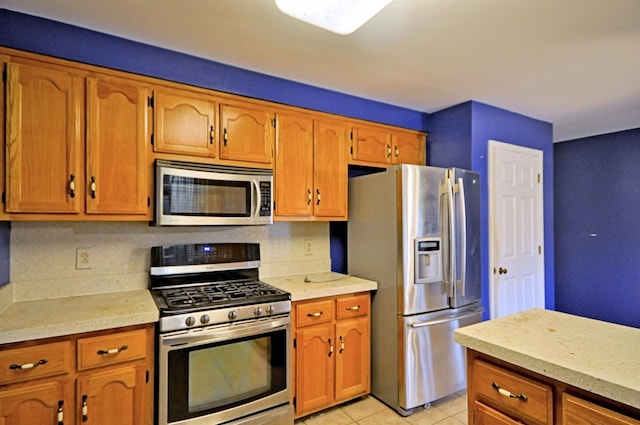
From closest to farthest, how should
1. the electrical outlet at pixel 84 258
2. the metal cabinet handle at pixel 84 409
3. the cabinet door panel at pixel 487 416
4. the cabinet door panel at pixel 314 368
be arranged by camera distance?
the cabinet door panel at pixel 487 416 < the metal cabinet handle at pixel 84 409 < the electrical outlet at pixel 84 258 < the cabinet door panel at pixel 314 368

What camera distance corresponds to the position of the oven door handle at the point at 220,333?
1.79 meters

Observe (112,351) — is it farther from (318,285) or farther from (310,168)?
(310,168)

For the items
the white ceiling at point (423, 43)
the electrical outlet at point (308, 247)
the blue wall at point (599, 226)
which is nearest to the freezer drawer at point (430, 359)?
the electrical outlet at point (308, 247)

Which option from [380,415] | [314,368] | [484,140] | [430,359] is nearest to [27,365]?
[314,368]

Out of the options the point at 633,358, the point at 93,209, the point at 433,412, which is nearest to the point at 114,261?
the point at 93,209

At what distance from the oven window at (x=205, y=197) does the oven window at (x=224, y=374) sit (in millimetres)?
799

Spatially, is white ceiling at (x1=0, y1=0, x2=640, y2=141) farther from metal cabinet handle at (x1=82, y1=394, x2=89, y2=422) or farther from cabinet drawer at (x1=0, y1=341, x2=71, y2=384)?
metal cabinet handle at (x1=82, y1=394, x2=89, y2=422)

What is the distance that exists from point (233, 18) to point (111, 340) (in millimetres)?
1734

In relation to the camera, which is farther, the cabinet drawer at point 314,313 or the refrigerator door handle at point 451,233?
the refrigerator door handle at point 451,233

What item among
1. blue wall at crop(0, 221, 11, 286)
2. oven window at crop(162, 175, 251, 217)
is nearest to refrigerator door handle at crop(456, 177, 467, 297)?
oven window at crop(162, 175, 251, 217)

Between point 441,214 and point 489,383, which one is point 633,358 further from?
point 441,214

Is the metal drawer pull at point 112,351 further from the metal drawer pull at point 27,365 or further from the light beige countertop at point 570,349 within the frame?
the light beige countertop at point 570,349

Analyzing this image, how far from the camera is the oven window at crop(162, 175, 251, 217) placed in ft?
6.83

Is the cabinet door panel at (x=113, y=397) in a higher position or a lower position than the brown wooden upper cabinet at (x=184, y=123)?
lower
